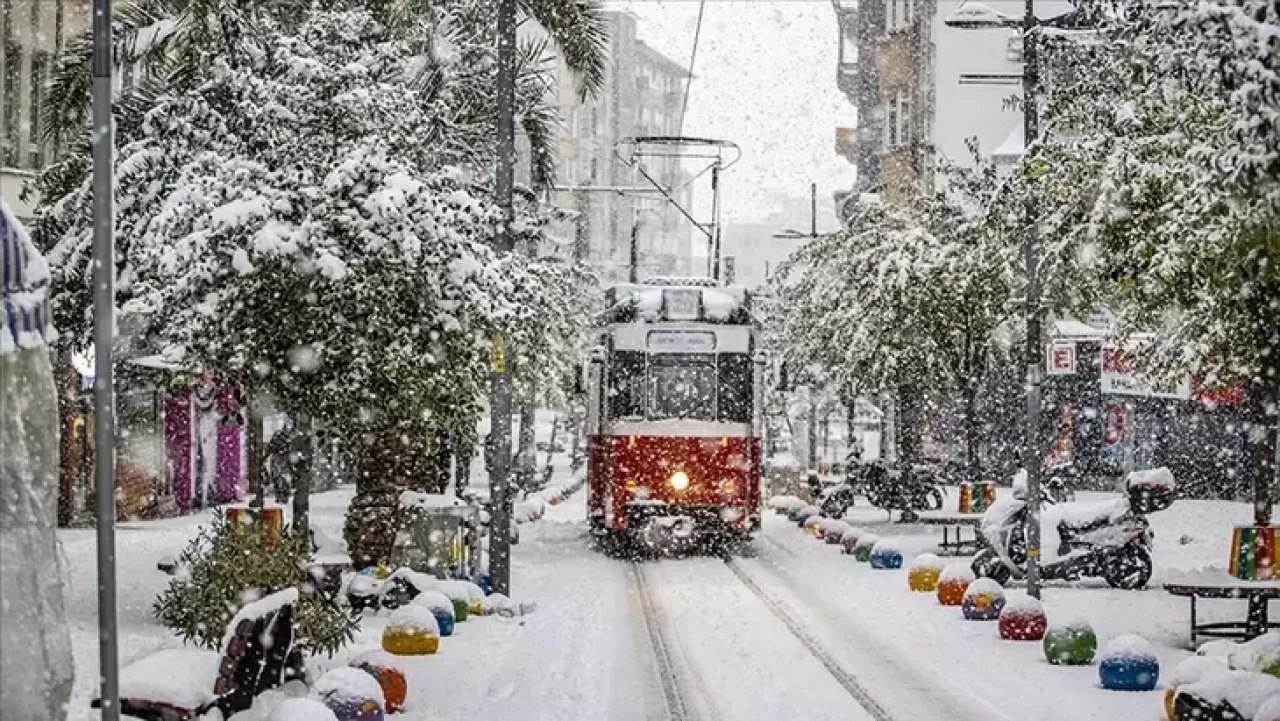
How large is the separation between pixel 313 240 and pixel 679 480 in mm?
11047

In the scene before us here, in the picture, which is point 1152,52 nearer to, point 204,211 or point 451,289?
point 451,289

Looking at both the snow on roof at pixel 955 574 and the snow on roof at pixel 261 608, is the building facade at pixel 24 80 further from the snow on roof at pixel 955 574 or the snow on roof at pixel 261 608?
the snow on roof at pixel 261 608

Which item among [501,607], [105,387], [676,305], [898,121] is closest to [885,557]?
[676,305]

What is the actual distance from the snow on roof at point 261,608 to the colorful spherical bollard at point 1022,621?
8.11 m

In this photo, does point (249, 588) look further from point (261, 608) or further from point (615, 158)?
point (615, 158)

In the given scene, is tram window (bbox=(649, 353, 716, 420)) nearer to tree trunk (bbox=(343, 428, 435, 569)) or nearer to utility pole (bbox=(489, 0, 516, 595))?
tree trunk (bbox=(343, 428, 435, 569))

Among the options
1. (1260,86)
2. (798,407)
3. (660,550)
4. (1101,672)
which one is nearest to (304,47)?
(1101,672)

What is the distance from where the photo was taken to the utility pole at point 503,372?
766 inches

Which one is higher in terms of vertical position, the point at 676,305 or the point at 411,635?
the point at 676,305

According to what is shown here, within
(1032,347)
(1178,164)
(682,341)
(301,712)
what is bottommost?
(301,712)

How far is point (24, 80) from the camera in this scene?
106 ft

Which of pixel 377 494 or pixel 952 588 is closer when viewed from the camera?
pixel 952 588

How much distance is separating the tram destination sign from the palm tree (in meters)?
2.99

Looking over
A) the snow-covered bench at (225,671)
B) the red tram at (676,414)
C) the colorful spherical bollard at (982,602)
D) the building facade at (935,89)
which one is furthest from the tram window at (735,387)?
the building facade at (935,89)
